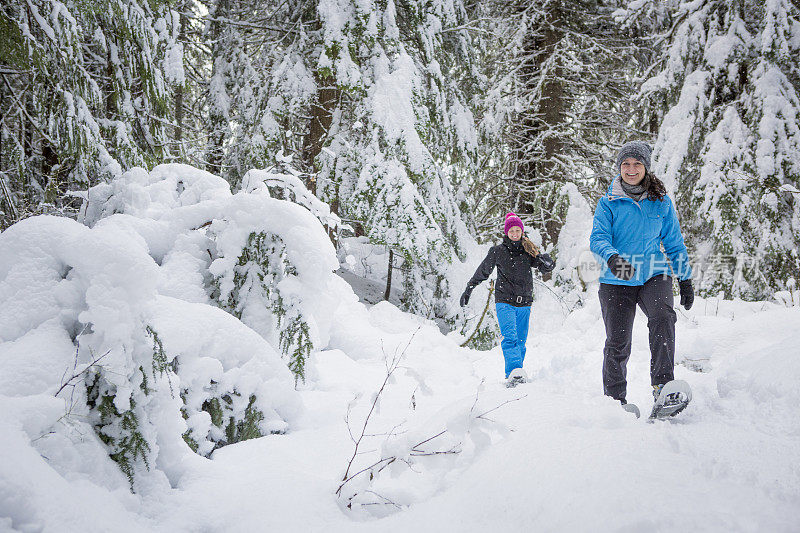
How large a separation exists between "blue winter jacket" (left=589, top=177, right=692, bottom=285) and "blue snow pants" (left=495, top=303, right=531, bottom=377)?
1.70m

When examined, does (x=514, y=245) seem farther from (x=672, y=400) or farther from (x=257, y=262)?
(x=257, y=262)

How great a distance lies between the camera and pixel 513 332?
499cm

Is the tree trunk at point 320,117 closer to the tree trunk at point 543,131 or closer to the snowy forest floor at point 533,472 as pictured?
the tree trunk at point 543,131

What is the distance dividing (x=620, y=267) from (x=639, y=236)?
12.7 inches

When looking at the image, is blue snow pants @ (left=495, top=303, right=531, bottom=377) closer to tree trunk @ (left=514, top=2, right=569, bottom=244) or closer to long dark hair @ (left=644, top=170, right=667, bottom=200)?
long dark hair @ (left=644, top=170, right=667, bottom=200)

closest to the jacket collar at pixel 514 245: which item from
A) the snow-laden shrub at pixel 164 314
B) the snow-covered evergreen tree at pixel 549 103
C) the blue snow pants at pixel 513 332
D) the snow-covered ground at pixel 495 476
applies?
the blue snow pants at pixel 513 332

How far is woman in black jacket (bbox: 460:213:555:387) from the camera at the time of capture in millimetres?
4969

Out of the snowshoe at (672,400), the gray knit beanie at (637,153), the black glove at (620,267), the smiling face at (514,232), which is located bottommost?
the snowshoe at (672,400)

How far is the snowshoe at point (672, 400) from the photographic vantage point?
278 centimetres

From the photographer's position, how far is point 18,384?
5.25 feet

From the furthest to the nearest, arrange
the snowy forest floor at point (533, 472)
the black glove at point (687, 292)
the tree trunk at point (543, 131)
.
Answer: the tree trunk at point (543, 131), the black glove at point (687, 292), the snowy forest floor at point (533, 472)

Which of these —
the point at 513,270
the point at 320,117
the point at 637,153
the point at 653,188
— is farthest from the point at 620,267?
the point at 320,117

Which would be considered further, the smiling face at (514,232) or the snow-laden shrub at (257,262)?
the smiling face at (514,232)

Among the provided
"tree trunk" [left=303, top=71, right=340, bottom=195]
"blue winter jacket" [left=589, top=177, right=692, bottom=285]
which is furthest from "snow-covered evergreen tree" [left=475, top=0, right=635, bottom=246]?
"blue winter jacket" [left=589, top=177, right=692, bottom=285]
